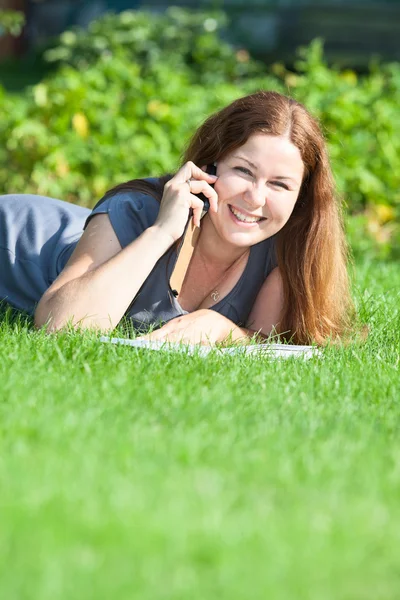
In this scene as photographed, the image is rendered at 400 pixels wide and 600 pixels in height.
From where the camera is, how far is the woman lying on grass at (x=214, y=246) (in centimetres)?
403

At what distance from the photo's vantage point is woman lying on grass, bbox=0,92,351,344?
4.03 metres

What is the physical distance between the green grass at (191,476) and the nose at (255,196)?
2.33 feet

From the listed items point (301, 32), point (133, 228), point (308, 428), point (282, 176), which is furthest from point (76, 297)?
point (301, 32)

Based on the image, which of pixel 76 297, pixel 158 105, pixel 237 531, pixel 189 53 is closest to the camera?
pixel 237 531

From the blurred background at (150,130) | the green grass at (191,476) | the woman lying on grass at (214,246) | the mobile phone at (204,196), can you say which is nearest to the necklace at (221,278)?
the woman lying on grass at (214,246)

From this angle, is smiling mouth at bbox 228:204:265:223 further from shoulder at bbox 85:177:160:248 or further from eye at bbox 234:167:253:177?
shoulder at bbox 85:177:160:248

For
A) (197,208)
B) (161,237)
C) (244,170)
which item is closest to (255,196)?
(244,170)

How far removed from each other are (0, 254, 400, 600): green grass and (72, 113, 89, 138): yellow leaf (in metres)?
4.37

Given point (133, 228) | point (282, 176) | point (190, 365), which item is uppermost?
point (282, 176)

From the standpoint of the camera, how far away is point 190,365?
3602 millimetres

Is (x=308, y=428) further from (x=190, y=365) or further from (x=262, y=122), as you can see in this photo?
(x=262, y=122)

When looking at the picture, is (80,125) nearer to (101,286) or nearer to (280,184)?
(280,184)

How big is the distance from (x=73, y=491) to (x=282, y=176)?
2.23 meters

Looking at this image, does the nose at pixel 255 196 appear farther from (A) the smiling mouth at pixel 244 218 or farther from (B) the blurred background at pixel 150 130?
(B) the blurred background at pixel 150 130
